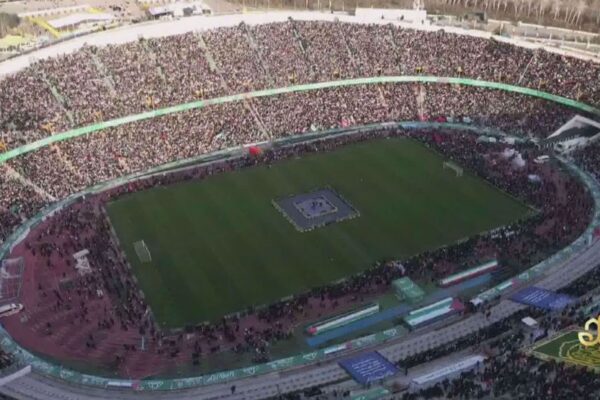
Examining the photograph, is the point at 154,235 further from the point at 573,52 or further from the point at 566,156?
the point at 573,52

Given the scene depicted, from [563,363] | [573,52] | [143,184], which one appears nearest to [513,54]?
[573,52]

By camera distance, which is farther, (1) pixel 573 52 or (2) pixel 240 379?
(1) pixel 573 52

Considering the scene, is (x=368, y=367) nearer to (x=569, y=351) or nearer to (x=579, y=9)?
(x=569, y=351)

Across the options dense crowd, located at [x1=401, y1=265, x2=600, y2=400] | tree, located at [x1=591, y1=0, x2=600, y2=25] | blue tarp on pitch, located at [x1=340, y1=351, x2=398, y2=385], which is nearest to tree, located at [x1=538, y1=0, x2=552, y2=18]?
tree, located at [x1=591, y1=0, x2=600, y2=25]

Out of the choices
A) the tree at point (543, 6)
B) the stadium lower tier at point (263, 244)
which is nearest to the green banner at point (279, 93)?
the stadium lower tier at point (263, 244)

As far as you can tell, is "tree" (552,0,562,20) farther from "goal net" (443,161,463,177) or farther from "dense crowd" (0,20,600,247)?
"goal net" (443,161,463,177)
